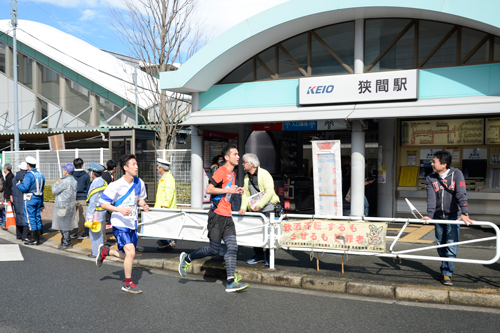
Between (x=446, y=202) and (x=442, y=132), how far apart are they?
6.24 m

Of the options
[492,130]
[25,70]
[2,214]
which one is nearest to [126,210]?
[2,214]

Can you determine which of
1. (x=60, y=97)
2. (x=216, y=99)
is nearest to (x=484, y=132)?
(x=216, y=99)

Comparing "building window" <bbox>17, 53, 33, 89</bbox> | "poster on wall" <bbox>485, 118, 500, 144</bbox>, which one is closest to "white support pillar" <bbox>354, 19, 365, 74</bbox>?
"poster on wall" <bbox>485, 118, 500, 144</bbox>

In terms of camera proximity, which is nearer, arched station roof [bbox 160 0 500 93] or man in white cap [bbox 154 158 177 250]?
man in white cap [bbox 154 158 177 250]

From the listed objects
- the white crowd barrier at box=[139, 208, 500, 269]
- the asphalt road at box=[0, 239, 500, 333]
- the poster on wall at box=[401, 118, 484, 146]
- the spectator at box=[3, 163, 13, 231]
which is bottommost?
the asphalt road at box=[0, 239, 500, 333]

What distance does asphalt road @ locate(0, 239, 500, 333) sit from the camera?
14.8 feet

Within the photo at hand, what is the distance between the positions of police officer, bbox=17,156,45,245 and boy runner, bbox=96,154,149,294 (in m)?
4.42

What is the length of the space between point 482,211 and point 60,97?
935 inches

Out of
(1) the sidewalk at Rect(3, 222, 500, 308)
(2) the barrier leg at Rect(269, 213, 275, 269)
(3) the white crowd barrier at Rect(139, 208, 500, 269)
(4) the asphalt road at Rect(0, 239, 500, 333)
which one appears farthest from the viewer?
(2) the barrier leg at Rect(269, 213, 275, 269)

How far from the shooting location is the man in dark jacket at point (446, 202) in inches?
229

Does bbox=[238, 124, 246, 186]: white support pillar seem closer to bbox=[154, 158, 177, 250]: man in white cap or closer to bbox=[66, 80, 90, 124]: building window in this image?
bbox=[154, 158, 177, 250]: man in white cap

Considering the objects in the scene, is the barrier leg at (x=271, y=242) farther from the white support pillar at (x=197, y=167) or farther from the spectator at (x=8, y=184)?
the spectator at (x=8, y=184)

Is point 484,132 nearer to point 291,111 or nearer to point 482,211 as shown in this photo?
point 482,211

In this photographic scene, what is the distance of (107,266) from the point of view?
7492 mm
